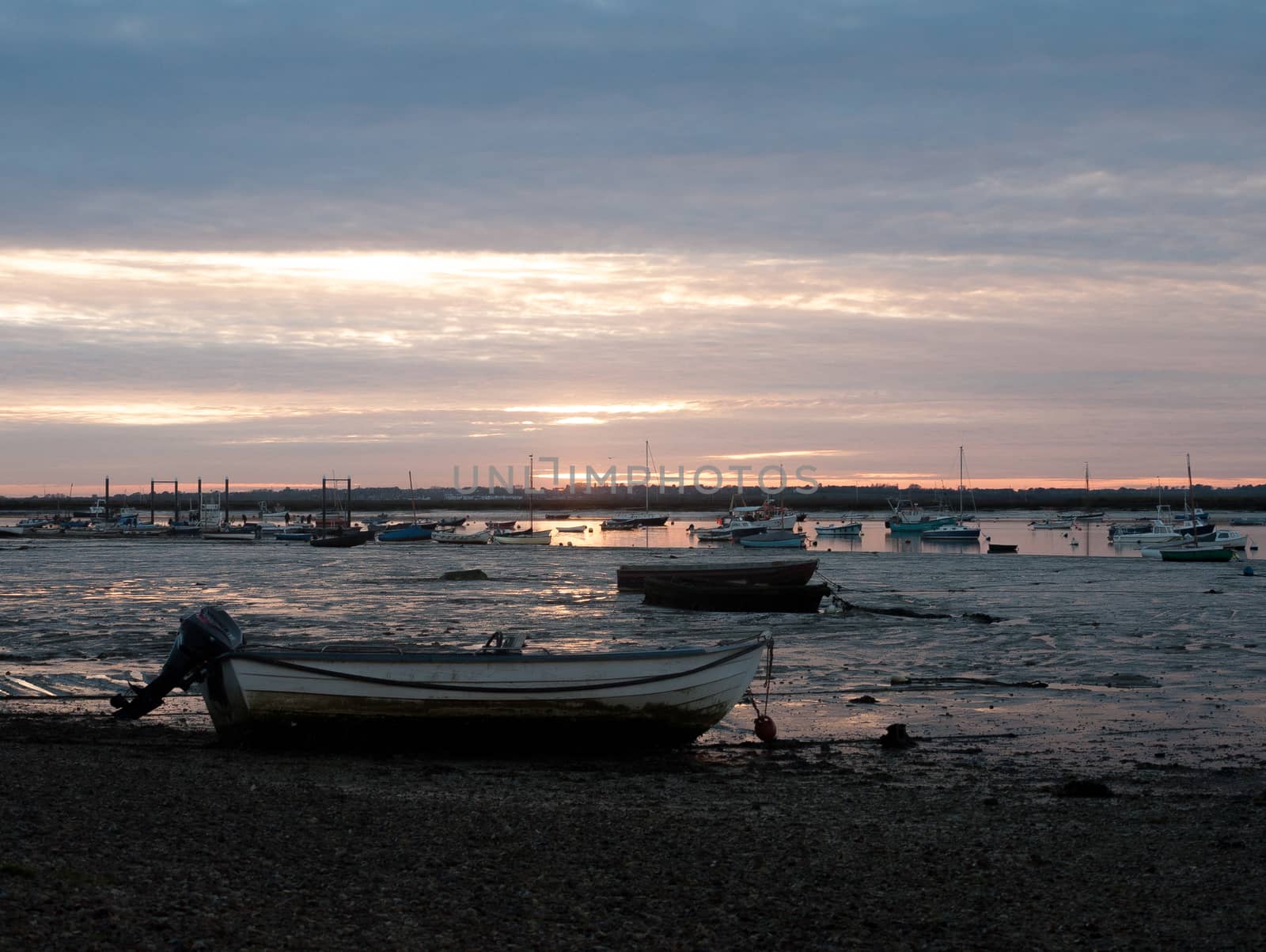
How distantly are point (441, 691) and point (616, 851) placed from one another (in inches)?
197

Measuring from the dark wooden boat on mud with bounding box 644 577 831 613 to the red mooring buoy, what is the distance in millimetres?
18505

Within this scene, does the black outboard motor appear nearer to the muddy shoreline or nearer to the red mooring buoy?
the muddy shoreline

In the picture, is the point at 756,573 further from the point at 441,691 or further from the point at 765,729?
the point at 441,691

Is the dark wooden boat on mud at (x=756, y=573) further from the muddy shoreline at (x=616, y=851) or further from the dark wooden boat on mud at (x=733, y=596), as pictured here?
the muddy shoreline at (x=616, y=851)

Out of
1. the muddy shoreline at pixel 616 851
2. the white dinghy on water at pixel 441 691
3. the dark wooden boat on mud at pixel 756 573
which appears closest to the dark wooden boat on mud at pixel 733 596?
the dark wooden boat on mud at pixel 756 573

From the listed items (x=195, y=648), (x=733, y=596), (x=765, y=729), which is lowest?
(x=765, y=729)

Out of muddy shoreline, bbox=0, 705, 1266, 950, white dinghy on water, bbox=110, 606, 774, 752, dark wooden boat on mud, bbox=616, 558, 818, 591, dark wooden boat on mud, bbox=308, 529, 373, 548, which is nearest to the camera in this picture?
muddy shoreline, bbox=0, 705, 1266, 950

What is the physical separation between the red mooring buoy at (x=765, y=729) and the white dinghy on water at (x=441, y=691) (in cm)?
81

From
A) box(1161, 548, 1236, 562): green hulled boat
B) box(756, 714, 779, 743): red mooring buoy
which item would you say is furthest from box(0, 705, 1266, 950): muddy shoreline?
box(1161, 548, 1236, 562): green hulled boat

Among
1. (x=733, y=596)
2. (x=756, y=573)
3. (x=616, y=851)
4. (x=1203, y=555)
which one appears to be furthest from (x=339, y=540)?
(x=616, y=851)

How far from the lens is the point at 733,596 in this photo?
113 feet

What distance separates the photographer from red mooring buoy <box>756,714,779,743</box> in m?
15.0

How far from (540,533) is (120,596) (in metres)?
54.0

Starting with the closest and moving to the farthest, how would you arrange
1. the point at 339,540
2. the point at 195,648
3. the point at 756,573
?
the point at 195,648 → the point at 756,573 → the point at 339,540
